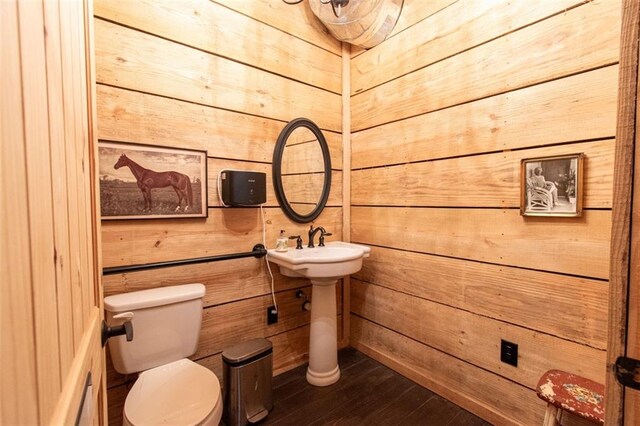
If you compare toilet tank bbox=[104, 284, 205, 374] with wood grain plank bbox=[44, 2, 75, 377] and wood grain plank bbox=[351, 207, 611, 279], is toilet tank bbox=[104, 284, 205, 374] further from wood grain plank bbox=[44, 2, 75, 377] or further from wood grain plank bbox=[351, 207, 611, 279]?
wood grain plank bbox=[351, 207, 611, 279]

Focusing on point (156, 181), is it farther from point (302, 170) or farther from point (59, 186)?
point (59, 186)

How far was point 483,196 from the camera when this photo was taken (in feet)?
5.32

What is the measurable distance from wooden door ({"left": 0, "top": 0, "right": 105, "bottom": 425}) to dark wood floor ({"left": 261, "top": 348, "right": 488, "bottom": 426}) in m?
1.38

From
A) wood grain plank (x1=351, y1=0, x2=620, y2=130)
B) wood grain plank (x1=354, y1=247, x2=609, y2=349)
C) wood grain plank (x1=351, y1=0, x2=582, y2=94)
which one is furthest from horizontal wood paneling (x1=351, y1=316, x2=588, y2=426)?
wood grain plank (x1=351, y1=0, x2=582, y2=94)

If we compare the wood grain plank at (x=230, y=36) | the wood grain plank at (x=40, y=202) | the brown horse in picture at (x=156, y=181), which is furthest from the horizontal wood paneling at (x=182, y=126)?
the wood grain plank at (x=40, y=202)

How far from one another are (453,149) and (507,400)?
4.36 feet

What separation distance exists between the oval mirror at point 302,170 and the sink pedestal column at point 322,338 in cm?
52

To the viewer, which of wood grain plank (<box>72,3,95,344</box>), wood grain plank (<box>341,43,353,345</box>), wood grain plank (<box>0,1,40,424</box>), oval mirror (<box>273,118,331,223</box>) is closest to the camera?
wood grain plank (<box>0,1,40,424</box>)

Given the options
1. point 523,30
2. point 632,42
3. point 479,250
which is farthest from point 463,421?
point 523,30

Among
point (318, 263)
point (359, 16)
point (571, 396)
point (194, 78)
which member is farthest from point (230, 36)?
point (571, 396)

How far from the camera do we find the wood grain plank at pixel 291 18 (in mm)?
1862

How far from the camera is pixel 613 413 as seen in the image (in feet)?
1.68

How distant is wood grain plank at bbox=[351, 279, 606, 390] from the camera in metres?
1.36

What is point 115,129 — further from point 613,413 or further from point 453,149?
point 613,413
